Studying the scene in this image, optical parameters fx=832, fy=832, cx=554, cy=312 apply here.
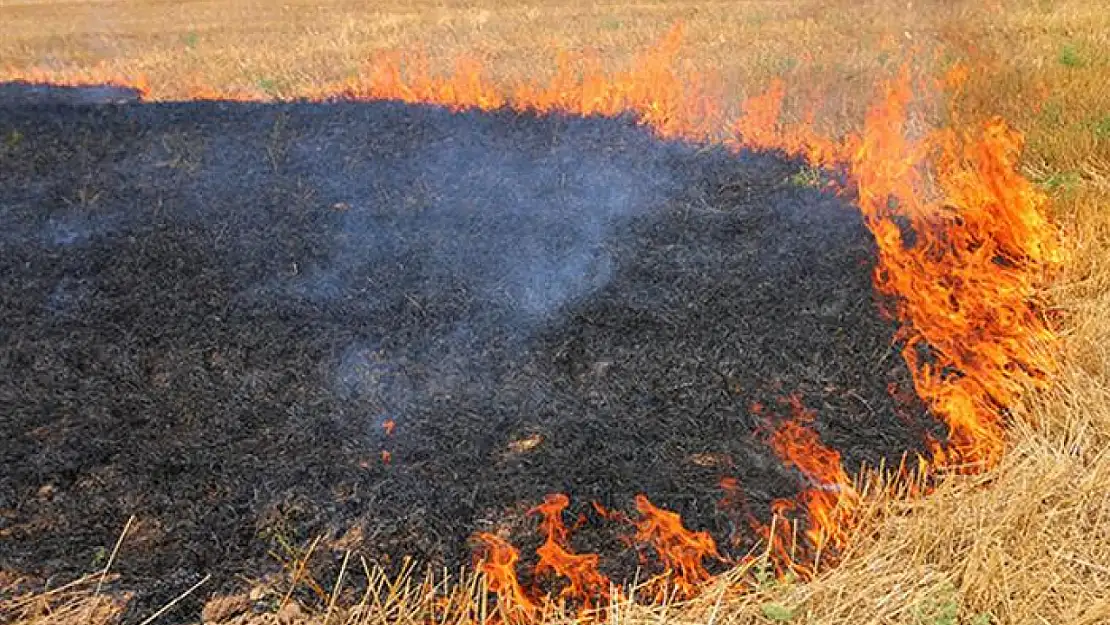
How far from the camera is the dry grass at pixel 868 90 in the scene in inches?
123

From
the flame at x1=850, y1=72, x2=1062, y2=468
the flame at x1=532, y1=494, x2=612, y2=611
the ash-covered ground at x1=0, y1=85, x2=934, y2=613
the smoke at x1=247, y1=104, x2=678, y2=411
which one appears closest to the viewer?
the flame at x1=532, y1=494, x2=612, y2=611

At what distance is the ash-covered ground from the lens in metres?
3.79

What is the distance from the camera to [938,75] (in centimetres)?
1040

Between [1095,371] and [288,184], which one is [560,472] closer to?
[1095,371]

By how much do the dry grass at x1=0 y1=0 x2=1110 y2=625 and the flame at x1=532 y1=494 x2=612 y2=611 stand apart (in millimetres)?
198

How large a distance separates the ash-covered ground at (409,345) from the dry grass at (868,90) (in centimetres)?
51

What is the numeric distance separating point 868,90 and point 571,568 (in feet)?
28.7

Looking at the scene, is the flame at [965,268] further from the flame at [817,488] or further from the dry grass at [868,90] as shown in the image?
the flame at [817,488]

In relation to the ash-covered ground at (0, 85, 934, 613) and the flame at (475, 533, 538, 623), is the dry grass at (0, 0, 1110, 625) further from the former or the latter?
the ash-covered ground at (0, 85, 934, 613)

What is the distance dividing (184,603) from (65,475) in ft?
3.99

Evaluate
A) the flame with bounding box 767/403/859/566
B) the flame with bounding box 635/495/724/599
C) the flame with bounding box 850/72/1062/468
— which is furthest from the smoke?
the flame with bounding box 850/72/1062/468

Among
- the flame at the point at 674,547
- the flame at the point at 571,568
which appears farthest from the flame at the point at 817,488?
the flame at the point at 571,568

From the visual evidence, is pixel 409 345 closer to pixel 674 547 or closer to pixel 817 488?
pixel 674 547

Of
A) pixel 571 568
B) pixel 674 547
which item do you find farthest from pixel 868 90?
pixel 571 568
